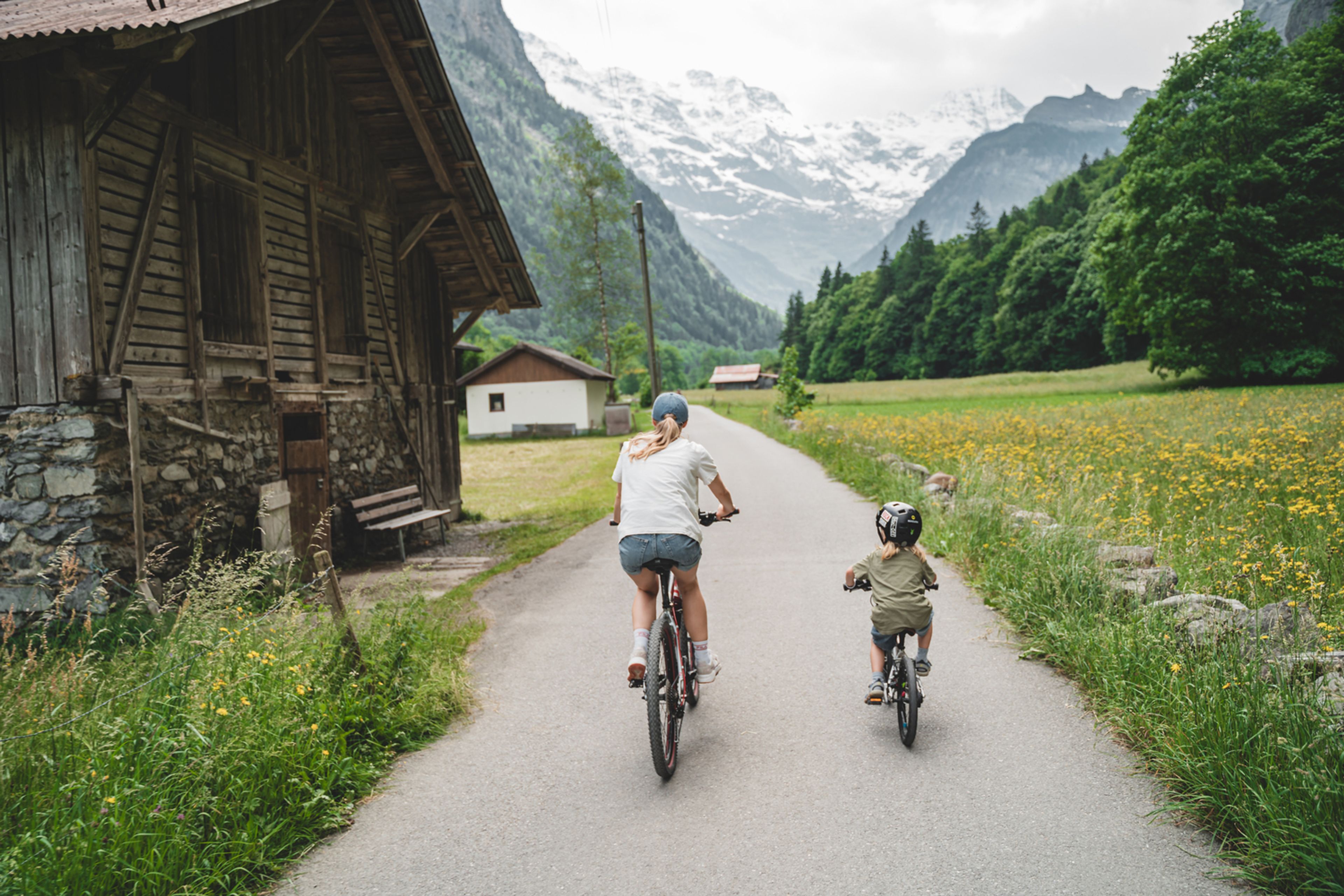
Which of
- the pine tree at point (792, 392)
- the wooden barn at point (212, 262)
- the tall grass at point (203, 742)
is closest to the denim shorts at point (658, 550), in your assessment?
the tall grass at point (203, 742)

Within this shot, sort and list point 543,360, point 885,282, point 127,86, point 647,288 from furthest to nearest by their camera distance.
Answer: point 885,282, point 543,360, point 647,288, point 127,86

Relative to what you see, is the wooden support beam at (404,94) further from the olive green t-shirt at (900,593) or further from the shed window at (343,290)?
the olive green t-shirt at (900,593)

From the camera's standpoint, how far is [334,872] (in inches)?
139

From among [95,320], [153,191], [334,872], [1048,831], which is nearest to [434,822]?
[334,872]

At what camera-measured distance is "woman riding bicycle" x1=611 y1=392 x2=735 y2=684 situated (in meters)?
4.55

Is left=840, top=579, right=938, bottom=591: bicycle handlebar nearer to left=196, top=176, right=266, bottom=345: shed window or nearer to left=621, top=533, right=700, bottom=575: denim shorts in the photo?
left=621, top=533, right=700, bottom=575: denim shorts

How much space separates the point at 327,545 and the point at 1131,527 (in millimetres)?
9407

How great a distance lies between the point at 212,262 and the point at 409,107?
12.5 feet

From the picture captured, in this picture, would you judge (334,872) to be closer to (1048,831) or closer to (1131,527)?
(1048,831)

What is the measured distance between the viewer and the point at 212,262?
8438 millimetres

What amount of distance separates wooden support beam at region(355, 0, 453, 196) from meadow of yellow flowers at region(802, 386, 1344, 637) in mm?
8859

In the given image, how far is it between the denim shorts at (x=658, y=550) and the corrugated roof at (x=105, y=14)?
17.0 ft

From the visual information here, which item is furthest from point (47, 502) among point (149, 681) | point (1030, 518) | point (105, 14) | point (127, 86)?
point (1030, 518)

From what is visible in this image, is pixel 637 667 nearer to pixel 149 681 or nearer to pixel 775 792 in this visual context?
pixel 775 792
